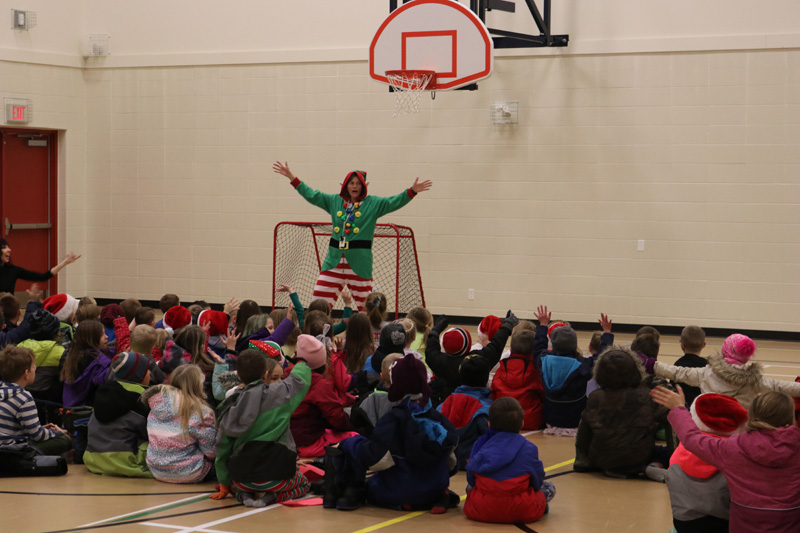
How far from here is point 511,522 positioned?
191 inches

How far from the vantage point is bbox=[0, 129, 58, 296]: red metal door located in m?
13.8

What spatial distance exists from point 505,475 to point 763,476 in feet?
4.24

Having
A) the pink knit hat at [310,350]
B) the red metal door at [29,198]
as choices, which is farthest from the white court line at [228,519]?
the red metal door at [29,198]

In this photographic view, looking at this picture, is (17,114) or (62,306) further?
(17,114)

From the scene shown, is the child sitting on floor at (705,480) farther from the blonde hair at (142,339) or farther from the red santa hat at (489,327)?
the blonde hair at (142,339)

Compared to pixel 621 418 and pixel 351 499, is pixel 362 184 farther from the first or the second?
pixel 351 499

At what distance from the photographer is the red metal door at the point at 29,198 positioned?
1379 centimetres

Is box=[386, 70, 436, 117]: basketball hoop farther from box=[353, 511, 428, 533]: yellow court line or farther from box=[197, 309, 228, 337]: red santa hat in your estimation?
box=[353, 511, 428, 533]: yellow court line

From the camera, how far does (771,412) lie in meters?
4.01

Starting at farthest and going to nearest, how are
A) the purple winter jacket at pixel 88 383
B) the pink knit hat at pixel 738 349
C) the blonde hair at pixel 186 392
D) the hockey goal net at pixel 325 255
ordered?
the hockey goal net at pixel 325 255 < the purple winter jacket at pixel 88 383 < the blonde hair at pixel 186 392 < the pink knit hat at pixel 738 349

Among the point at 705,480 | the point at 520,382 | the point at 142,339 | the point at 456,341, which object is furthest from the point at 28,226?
the point at 705,480

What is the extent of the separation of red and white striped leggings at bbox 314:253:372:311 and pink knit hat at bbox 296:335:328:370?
4.15 m

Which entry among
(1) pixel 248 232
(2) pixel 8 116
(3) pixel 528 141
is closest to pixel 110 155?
(2) pixel 8 116

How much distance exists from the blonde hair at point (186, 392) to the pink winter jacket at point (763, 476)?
3.02 meters
